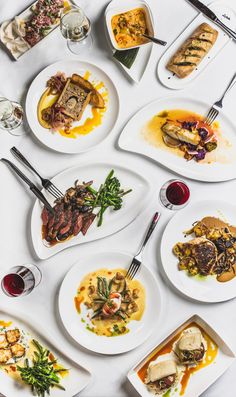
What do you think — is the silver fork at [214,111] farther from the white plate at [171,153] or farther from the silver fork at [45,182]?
the silver fork at [45,182]

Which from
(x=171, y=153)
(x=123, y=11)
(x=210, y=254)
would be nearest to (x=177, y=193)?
(x=171, y=153)

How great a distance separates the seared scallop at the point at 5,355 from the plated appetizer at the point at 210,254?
1216 millimetres

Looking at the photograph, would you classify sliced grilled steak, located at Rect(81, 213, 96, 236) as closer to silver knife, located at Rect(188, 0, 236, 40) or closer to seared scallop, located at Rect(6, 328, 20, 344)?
seared scallop, located at Rect(6, 328, 20, 344)

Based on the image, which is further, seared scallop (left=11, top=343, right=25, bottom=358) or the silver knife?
the silver knife

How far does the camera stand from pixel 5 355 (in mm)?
3889

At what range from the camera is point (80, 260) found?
392cm

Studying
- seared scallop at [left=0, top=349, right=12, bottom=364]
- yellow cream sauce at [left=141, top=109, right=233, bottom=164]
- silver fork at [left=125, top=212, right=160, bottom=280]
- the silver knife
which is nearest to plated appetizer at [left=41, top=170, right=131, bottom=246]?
silver fork at [left=125, top=212, right=160, bottom=280]

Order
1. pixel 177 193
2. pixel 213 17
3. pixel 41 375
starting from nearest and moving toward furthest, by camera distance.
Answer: pixel 41 375 < pixel 177 193 < pixel 213 17

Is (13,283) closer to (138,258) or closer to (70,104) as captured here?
(138,258)

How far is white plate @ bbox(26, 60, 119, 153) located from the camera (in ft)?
13.1

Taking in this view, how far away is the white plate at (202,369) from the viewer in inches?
150

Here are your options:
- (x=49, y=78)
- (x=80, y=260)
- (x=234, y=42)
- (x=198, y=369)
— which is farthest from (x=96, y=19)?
(x=198, y=369)

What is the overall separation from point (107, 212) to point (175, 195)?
456 mm

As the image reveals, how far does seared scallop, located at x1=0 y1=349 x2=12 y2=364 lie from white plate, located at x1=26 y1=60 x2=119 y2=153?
4.35 feet
